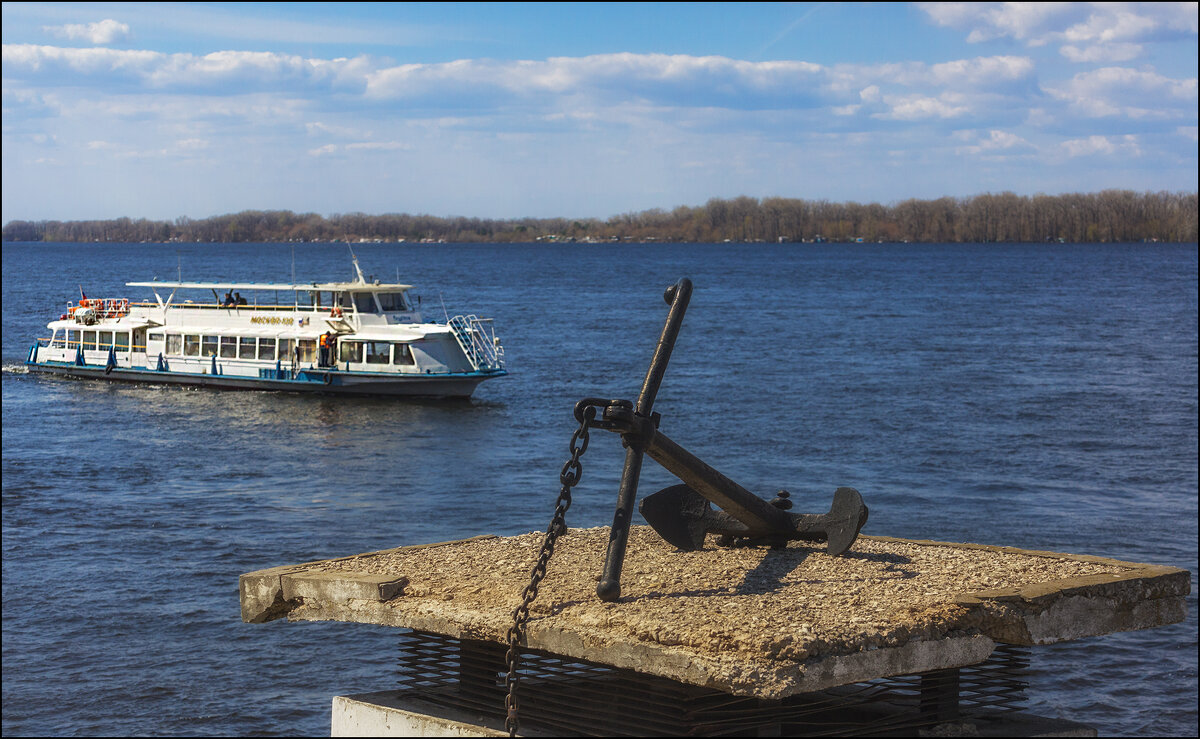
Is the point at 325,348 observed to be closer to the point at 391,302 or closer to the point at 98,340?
the point at 391,302

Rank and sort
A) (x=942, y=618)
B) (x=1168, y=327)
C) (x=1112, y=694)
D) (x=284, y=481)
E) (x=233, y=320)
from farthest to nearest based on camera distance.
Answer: (x=1168, y=327)
(x=233, y=320)
(x=284, y=481)
(x=1112, y=694)
(x=942, y=618)

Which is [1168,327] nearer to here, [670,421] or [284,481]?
[670,421]

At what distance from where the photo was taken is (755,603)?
738 centimetres

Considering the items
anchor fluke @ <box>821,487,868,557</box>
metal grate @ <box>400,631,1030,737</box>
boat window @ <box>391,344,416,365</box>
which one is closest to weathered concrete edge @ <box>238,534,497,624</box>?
metal grate @ <box>400,631,1030,737</box>

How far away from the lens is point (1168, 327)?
3238 inches

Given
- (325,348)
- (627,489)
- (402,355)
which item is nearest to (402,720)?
(627,489)

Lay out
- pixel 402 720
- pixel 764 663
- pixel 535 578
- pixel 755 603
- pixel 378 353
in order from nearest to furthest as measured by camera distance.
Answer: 1. pixel 764 663
2. pixel 535 578
3. pixel 402 720
4. pixel 755 603
5. pixel 378 353

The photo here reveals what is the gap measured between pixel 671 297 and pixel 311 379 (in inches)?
1677

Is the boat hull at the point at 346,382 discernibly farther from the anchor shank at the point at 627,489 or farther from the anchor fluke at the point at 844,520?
the anchor shank at the point at 627,489

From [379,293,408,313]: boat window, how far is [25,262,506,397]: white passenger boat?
41 mm

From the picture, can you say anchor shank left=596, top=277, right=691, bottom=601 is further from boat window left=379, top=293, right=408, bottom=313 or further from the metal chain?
boat window left=379, top=293, right=408, bottom=313

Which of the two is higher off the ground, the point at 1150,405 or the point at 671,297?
the point at 671,297

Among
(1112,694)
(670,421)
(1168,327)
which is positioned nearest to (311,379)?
(670,421)

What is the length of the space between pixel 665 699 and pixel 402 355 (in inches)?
1651
